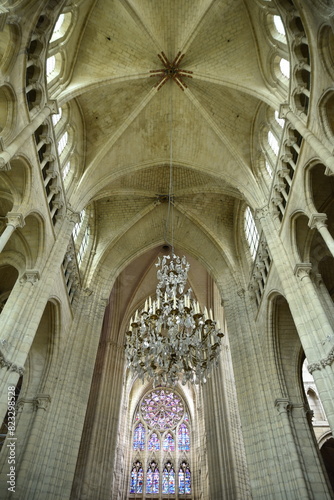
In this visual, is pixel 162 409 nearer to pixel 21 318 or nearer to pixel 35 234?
pixel 35 234

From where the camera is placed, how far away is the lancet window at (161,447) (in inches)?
880

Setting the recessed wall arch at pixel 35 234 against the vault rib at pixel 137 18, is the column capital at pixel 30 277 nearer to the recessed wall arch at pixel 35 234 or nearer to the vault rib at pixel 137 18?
the recessed wall arch at pixel 35 234

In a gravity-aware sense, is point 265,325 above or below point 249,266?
below

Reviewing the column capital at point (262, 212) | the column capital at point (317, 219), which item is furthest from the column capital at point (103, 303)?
the column capital at point (317, 219)

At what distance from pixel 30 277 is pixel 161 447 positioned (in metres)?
19.5

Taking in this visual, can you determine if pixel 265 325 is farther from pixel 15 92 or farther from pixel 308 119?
pixel 15 92

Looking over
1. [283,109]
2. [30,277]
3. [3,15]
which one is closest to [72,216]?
[30,277]

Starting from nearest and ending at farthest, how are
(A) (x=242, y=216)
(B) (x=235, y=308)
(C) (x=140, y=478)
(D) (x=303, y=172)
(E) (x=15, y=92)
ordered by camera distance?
(E) (x=15, y=92) < (D) (x=303, y=172) < (B) (x=235, y=308) < (A) (x=242, y=216) < (C) (x=140, y=478)

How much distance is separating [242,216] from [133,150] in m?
6.09

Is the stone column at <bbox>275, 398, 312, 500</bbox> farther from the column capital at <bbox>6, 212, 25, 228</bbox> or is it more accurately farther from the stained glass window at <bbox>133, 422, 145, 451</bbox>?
the stained glass window at <bbox>133, 422, 145, 451</bbox>

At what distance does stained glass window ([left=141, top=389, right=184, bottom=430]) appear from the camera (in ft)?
84.1

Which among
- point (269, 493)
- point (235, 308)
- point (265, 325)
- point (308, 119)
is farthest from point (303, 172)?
point (269, 493)

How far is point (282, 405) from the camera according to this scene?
442 inches

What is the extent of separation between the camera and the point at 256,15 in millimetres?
12047
